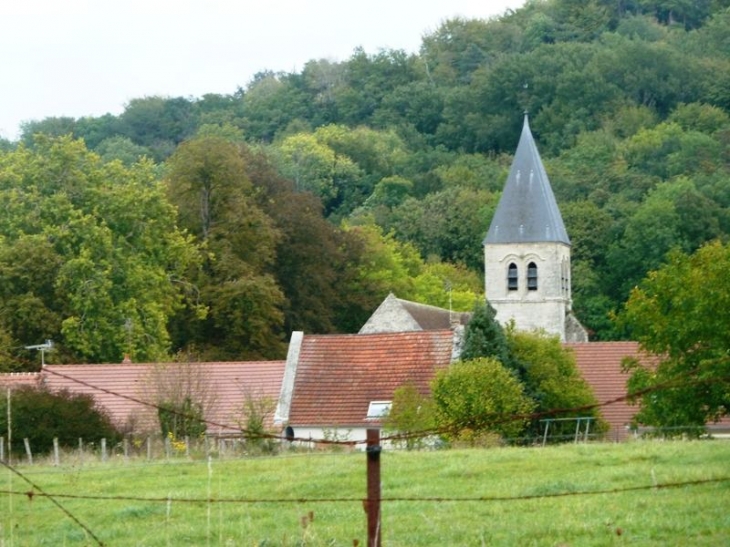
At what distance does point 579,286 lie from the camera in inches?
3504

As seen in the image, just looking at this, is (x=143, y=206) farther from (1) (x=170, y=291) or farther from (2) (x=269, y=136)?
(2) (x=269, y=136)

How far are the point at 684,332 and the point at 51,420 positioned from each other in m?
11.2

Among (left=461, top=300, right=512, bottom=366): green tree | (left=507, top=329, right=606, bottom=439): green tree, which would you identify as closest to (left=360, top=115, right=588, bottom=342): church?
(left=507, top=329, right=606, bottom=439): green tree

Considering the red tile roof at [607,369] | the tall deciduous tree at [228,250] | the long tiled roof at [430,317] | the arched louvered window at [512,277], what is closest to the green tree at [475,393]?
the red tile roof at [607,369]

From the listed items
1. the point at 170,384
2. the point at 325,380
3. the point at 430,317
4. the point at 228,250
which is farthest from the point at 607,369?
the point at 228,250

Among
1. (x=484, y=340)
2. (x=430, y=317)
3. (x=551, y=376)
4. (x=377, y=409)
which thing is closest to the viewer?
(x=484, y=340)

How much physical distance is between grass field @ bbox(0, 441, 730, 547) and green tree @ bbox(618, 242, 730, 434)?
8.12 meters

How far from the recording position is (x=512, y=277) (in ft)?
243

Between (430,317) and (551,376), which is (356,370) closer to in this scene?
(551,376)

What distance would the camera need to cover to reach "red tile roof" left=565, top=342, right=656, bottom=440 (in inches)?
1797

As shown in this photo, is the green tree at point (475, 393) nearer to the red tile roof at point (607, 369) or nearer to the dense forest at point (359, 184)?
the dense forest at point (359, 184)

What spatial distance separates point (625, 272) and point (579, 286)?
10.2ft

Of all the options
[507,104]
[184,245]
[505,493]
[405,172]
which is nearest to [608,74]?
[507,104]

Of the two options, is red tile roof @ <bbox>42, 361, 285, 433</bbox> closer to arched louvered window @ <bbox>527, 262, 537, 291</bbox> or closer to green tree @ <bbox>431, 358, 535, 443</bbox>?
green tree @ <bbox>431, 358, 535, 443</bbox>
